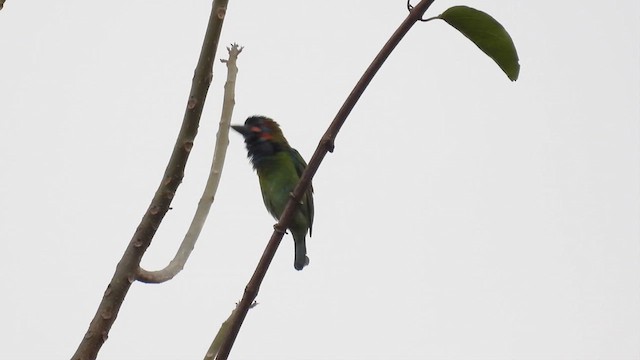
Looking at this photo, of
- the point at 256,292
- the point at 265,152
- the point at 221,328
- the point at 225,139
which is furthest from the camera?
the point at 265,152

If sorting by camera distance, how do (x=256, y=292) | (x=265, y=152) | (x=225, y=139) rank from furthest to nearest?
(x=265, y=152) < (x=225, y=139) < (x=256, y=292)

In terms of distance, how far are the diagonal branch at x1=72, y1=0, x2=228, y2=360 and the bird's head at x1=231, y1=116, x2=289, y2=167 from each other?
3.72 meters

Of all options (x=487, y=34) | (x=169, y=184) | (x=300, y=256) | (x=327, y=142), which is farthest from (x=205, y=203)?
(x=300, y=256)

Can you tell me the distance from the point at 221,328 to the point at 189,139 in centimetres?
48

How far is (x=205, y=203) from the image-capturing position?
2.33 m

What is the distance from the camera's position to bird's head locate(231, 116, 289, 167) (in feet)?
18.9

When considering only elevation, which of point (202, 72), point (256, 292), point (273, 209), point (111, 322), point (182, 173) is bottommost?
point (111, 322)

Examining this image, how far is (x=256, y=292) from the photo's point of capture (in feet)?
6.10

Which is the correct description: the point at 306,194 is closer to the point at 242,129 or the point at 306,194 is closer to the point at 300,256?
the point at 300,256

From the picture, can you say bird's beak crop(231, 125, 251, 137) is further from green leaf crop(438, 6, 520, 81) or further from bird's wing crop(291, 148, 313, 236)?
green leaf crop(438, 6, 520, 81)

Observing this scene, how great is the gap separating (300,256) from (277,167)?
0.69 m

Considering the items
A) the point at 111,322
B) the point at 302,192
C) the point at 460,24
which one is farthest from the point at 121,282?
the point at 460,24

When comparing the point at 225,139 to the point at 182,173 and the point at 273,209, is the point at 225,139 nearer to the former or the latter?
the point at 182,173

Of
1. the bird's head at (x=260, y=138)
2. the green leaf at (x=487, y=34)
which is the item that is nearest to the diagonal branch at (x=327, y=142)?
the green leaf at (x=487, y=34)
